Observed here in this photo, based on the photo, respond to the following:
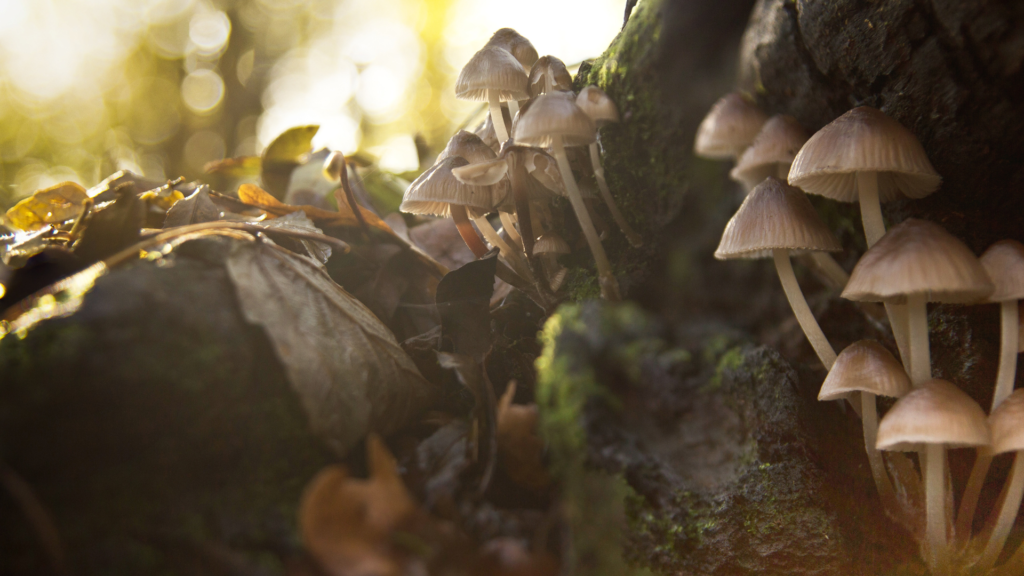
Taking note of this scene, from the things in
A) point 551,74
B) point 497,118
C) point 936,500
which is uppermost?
point 551,74

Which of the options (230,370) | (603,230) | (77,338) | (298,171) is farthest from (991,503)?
(298,171)

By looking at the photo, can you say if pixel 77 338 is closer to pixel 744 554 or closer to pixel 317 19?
pixel 744 554

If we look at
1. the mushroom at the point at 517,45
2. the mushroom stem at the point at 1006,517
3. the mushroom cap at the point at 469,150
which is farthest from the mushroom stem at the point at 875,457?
the mushroom at the point at 517,45

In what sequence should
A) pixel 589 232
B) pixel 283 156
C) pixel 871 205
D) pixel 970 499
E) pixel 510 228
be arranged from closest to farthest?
1. pixel 970 499
2. pixel 871 205
3. pixel 589 232
4. pixel 510 228
5. pixel 283 156

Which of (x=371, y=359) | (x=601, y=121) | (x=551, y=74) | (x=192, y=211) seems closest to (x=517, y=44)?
(x=551, y=74)

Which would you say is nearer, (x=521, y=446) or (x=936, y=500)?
(x=521, y=446)

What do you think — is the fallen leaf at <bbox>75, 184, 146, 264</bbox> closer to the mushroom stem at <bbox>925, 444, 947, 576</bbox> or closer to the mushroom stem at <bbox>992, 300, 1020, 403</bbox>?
the mushroom stem at <bbox>925, 444, 947, 576</bbox>

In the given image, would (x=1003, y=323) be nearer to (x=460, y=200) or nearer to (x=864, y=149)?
(x=864, y=149)
